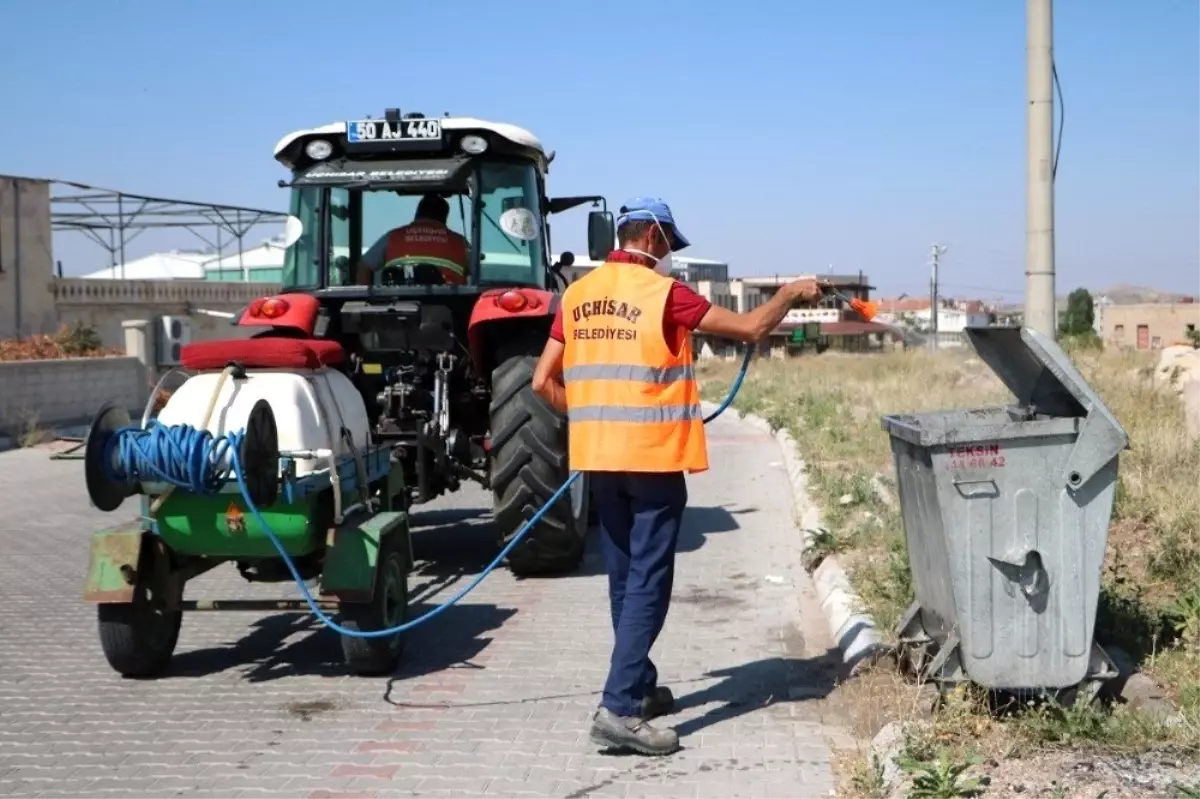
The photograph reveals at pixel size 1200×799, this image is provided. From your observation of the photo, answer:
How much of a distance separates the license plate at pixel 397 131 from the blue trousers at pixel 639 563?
380 centimetres

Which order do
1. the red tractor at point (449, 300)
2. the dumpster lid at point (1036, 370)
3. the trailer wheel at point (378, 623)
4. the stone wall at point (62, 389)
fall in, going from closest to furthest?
the dumpster lid at point (1036, 370) → the trailer wheel at point (378, 623) → the red tractor at point (449, 300) → the stone wall at point (62, 389)

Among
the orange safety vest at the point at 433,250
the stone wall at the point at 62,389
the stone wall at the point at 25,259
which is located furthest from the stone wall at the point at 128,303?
the orange safety vest at the point at 433,250

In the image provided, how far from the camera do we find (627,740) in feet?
15.9

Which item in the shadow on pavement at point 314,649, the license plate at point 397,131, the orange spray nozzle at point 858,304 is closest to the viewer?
the orange spray nozzle at point 858,304

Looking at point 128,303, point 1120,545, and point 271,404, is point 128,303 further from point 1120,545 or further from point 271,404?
point 1120,545

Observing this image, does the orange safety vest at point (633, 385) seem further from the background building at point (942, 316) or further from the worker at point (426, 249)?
the worker at point (426, 249)

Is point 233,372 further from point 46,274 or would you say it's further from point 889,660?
point 46,274

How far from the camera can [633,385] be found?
498 cm

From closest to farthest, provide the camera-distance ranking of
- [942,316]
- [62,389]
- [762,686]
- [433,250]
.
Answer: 1. [762,686]
2. [433,250]
3. [62,389]
4. [942,316]

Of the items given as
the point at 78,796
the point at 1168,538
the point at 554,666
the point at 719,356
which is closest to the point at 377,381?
the point at 554,666

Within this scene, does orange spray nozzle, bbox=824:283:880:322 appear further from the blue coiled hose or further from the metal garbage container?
the metal garbage container

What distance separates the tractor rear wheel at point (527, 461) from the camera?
7746 millimetres

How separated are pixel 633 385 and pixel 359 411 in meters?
2.37

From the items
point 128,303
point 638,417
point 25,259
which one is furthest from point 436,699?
point 128,303
